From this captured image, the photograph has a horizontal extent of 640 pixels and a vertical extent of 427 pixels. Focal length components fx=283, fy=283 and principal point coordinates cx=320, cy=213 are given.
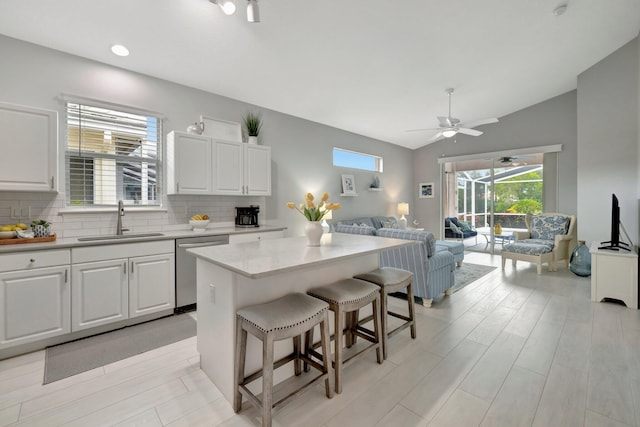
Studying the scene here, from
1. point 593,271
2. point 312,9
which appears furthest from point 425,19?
point 593,271

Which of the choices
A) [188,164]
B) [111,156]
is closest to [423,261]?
[188,164]

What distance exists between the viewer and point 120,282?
9.05 feet

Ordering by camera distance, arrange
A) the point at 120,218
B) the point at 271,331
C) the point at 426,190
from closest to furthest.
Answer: the point at 271,331 → the point at 120,218 → the point at 426,190

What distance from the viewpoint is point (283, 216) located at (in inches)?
191

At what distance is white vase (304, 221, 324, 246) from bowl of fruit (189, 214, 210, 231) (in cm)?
191

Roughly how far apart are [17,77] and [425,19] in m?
4.13

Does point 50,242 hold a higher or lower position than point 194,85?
lower

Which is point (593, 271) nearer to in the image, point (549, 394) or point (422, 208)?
point (549, 394)

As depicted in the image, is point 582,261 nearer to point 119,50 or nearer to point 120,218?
point 120,218

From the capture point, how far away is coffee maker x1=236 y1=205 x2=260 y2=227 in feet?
13.5

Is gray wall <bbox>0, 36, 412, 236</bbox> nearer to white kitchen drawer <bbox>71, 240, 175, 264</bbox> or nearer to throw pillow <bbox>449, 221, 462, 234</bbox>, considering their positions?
white kitchen drawer <bbox>71, 240, 175, 264</bbox>

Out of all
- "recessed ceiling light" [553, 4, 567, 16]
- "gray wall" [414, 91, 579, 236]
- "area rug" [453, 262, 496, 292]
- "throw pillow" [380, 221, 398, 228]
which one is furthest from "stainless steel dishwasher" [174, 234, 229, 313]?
"gray wall" [414, 91, 579, 236]

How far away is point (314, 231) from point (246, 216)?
2122mm

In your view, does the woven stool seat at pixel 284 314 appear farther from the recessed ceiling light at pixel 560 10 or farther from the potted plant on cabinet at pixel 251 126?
the recessed ceiling light at pixel 560 10
